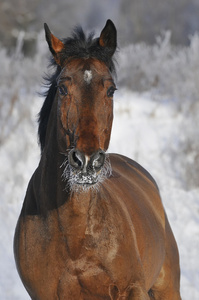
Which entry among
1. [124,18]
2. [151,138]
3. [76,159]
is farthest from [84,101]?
[124,18]

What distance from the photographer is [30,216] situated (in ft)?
9.21

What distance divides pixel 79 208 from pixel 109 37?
101 centimetres

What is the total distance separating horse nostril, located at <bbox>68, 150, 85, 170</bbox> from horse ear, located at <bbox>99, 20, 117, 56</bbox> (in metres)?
0.78

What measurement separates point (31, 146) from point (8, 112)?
1.17m

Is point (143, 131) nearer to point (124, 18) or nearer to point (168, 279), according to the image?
point (168, 279)

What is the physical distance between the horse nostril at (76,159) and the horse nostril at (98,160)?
5cm

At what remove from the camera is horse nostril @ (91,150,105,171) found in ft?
7.34

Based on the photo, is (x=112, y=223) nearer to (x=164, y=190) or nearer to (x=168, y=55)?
(x=164, y=190)

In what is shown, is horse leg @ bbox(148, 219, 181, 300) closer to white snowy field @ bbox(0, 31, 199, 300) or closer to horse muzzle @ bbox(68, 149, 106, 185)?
horse muzzle @ bbox(68, 149, 106, 185)

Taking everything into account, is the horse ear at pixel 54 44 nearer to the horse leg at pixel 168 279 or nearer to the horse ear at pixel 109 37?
the horse ear at pixel 109 37

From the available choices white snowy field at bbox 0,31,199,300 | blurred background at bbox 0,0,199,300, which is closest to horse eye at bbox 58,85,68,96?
blurred background at bbox 0,0,199,300

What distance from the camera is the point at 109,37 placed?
2752 mm

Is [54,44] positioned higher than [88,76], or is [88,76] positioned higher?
[54,44]

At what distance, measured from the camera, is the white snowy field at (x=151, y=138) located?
720cm
